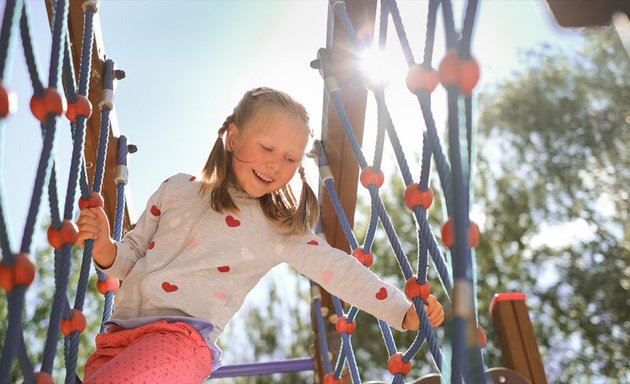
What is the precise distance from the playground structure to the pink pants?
0.08 m

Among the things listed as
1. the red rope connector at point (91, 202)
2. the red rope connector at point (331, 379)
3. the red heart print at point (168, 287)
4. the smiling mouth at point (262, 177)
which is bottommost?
the red rope connector at point (331, 379)

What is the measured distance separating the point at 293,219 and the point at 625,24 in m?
0.80

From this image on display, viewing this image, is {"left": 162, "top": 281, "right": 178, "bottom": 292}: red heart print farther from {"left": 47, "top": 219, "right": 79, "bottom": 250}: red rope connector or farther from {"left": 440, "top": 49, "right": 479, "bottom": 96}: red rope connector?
{"left": 440, "top": 49, "right": 479, "bottom": 96}: red rope connector

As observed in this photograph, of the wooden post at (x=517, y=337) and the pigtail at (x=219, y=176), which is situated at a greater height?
the pigtail at (x=219, y=176)

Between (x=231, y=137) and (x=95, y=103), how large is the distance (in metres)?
0.46

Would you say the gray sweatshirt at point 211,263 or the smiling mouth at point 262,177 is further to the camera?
the smiling mouth at point 262,177

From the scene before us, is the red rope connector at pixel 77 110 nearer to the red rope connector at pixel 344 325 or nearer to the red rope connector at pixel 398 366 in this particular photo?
the red rope connector at pixel 398 366

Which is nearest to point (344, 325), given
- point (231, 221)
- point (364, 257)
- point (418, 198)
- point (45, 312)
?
point (364, 257)

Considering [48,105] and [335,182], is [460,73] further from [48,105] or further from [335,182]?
[335,182]

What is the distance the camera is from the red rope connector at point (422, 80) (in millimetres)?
879

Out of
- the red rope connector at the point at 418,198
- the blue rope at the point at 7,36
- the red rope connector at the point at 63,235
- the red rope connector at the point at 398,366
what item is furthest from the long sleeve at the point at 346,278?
the blue rope at the point at 7,36

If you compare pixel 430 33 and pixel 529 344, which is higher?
pixel 430 33

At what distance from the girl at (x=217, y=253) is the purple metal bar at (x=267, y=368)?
0.94m

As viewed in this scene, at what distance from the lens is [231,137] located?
1643 millimetres
